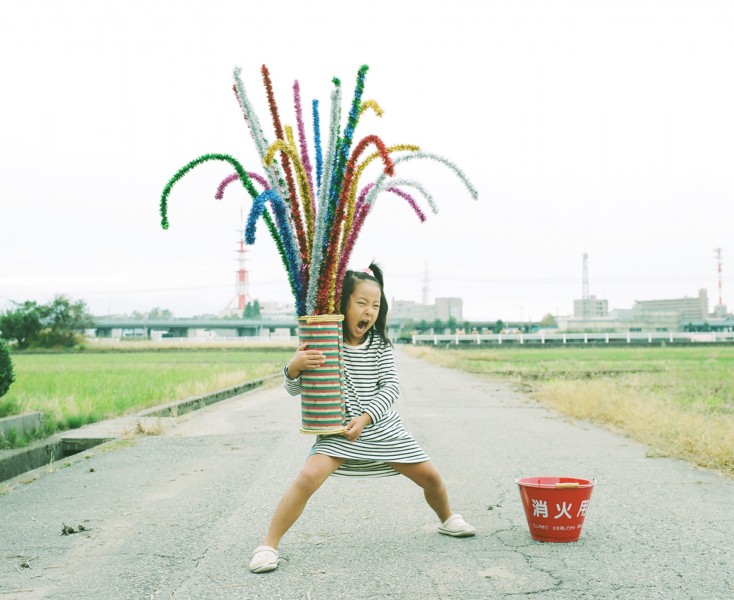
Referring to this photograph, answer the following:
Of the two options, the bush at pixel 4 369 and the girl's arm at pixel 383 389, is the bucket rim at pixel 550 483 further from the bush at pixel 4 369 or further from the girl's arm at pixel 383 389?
the bush at pixel 4 369

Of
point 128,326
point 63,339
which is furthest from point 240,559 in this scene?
point 128,326

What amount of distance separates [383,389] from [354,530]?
1084mm

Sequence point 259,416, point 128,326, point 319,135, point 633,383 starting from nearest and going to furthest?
1. point 319,135
2. point 259,416
3. point 633,383
4. point 128,326

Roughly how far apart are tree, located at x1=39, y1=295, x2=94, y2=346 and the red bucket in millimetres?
72372

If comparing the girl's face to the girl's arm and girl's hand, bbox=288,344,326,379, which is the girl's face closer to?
the girl's arm

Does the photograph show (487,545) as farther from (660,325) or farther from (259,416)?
(660,325)

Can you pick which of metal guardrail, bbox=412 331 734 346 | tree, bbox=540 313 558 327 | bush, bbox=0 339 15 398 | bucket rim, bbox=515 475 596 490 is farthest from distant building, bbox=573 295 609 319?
bucket rim, bbox=515 475 596 490

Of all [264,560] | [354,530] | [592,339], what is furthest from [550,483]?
[592,339]

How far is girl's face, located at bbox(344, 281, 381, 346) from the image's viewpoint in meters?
4.43

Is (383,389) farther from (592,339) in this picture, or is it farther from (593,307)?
(593,307)

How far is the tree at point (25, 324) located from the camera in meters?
71.6

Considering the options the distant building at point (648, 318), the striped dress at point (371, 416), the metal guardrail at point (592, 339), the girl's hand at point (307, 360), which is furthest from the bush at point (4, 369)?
the distant building at point (648, 318)

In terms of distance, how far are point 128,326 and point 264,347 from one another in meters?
50.2

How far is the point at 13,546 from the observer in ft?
15.9
